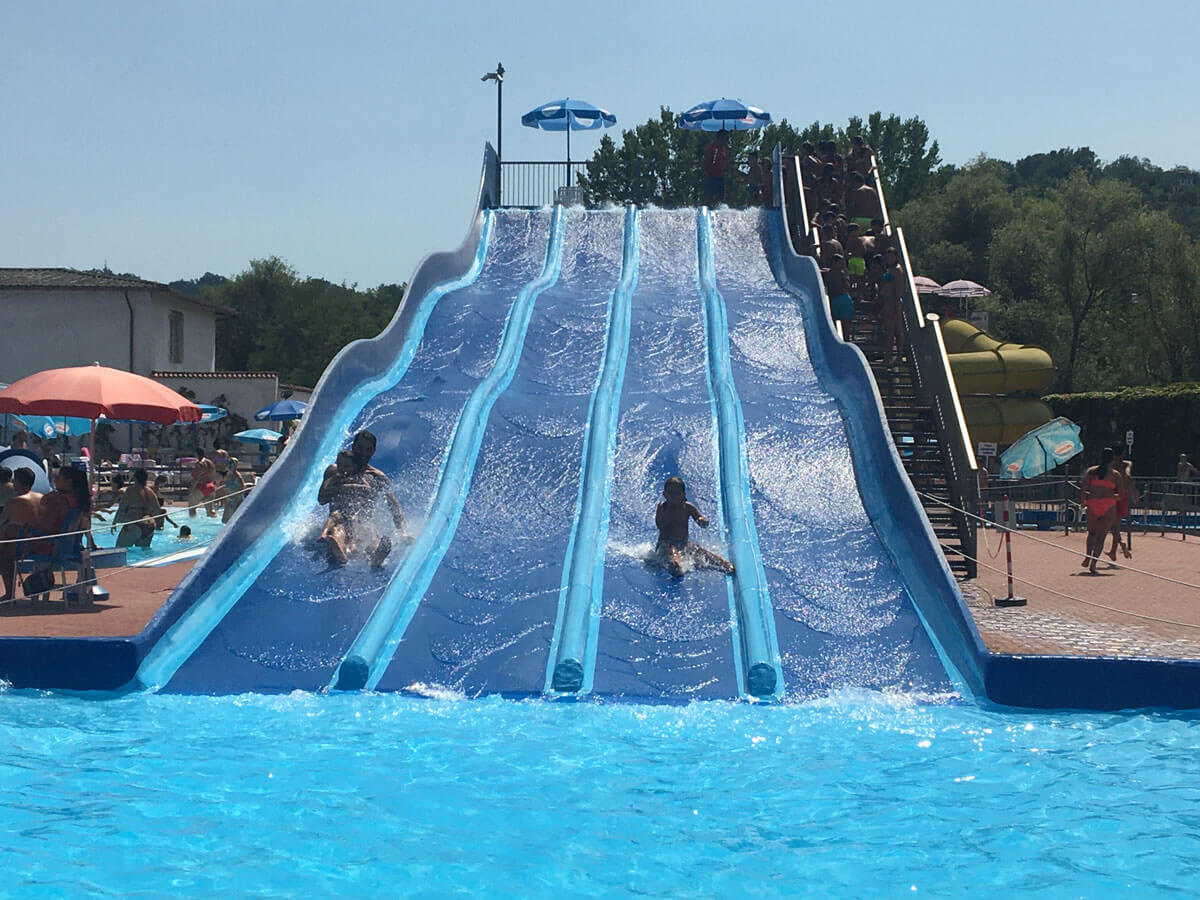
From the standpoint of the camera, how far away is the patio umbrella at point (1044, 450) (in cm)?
1955

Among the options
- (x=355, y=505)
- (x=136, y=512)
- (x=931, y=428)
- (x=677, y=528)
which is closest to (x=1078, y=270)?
(x=931, y=428)

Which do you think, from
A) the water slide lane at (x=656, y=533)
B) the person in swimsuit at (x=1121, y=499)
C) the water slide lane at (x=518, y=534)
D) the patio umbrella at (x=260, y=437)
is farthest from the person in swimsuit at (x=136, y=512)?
the patio umbrella at (x=260, y=437)

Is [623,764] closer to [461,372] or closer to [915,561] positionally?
[915,561]

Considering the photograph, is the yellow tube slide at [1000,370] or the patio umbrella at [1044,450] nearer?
the patio umbrella at [1044,450]

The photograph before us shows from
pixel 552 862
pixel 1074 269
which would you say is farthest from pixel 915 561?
pixel 1074 269

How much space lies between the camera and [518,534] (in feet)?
32.1

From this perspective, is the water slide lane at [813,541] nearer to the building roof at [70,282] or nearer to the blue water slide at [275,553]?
the blue water slide at [275,553]

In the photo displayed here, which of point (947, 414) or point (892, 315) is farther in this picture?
point (892, 315)

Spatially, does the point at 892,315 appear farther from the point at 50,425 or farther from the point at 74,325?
the point at 74,325

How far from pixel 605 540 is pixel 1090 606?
17.6ft

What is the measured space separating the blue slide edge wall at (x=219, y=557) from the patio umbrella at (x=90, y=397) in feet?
9.42

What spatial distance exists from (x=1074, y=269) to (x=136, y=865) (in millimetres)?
44837

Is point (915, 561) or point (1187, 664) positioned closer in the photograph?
point (1187, 664)

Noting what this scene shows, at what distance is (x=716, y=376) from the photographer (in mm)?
12695
